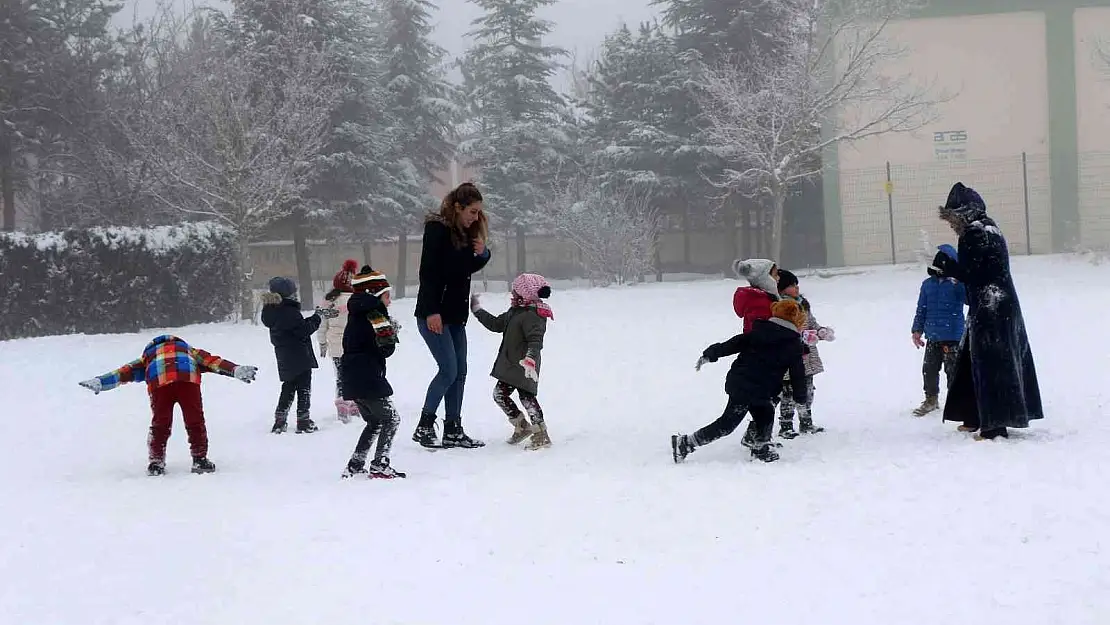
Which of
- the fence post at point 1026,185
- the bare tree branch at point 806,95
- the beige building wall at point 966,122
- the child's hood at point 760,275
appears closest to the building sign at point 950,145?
the beige building wall at point 966,122

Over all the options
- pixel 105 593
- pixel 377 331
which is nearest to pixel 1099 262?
pixel 377 331

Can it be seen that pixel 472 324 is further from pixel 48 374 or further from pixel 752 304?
pixel 752 304

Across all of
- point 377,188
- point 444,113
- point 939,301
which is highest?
point 444,113

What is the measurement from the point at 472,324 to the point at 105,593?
15286 mm

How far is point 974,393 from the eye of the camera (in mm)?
7559

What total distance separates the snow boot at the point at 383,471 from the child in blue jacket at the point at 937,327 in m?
4.51

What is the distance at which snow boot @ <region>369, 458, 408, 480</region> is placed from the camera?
7.14 metres

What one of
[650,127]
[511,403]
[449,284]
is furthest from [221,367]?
[650,127]

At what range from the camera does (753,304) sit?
7.66 meters

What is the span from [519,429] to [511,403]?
263 mm

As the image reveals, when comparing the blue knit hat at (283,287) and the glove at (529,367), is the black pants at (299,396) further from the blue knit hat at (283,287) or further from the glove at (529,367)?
the glove at (529,367)

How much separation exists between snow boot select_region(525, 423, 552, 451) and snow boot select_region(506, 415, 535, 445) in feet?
0.64

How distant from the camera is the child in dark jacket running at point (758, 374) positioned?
7215mm

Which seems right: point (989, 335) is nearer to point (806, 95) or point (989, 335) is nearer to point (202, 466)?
point (202, 466)
